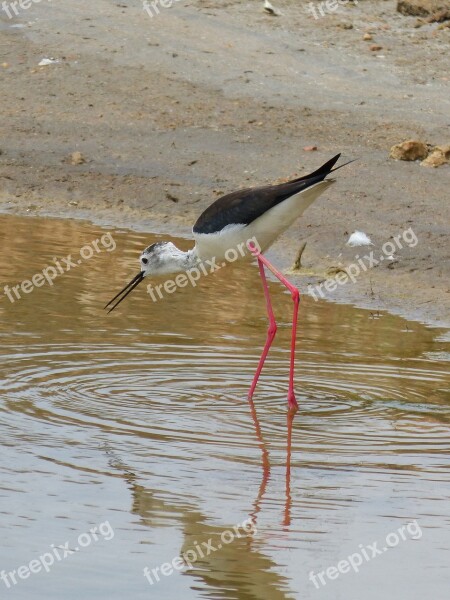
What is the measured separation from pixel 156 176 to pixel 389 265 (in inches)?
113

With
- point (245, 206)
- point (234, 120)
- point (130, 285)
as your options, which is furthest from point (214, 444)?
point (234, 120)

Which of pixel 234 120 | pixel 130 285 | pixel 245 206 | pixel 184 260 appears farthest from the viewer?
pixel 234 120

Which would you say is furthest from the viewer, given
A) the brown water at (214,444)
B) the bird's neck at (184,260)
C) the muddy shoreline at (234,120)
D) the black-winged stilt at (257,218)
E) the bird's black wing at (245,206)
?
the muddy shoreline at (234,120)

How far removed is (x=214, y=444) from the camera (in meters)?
6.55

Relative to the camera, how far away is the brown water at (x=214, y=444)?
16.9ft

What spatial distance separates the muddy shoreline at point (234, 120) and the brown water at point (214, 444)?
4.37 feet

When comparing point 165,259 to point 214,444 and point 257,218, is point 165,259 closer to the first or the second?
point 257,218

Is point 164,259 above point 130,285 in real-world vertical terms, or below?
above

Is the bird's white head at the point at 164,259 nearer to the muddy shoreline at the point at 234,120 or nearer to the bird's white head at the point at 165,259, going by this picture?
the bird's white head at the point at 165,259

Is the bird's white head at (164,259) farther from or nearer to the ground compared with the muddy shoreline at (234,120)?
farther from the ground

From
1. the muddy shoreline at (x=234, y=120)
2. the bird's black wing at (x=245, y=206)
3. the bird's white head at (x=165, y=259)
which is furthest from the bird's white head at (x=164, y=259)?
the muddy shoreline at (x=234, y=120)

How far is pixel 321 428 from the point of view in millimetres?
6953

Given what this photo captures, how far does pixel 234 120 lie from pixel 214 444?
6.93 m

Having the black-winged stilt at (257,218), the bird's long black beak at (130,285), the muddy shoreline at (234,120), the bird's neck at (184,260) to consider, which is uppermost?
the black-winged stilt at (257,218)
